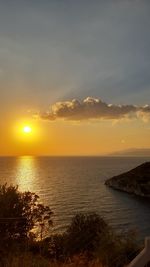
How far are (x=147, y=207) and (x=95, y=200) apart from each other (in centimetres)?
1659

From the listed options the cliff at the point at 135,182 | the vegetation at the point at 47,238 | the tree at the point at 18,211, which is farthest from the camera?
the cliff at the point at 135,182

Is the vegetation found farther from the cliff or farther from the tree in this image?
the cliff

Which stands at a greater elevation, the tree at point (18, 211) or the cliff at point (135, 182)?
the cliff at point (135, 182)

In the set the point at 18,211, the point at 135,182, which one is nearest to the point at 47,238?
the point at 18,211

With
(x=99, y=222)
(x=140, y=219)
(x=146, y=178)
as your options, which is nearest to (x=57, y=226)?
(x=140, y=219)

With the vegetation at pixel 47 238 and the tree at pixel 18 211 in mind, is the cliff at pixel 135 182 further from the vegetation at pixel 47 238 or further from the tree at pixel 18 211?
the tree at pixel 18 211

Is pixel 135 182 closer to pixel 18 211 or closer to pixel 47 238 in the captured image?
pixel 47 238

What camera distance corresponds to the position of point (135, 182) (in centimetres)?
14075

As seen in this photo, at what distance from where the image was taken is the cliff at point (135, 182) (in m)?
130

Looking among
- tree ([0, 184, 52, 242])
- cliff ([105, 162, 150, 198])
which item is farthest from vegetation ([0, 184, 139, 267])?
cliff ([105, 162, 150, 198])

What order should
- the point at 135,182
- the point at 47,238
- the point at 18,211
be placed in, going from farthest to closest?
the point at 135,182 < the point at 47,238 < the point at 18,211

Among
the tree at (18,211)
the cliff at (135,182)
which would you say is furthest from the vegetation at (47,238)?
the cliff at (135,182)

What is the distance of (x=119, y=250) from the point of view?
1822 cm

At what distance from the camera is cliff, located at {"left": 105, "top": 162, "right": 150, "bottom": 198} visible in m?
130
